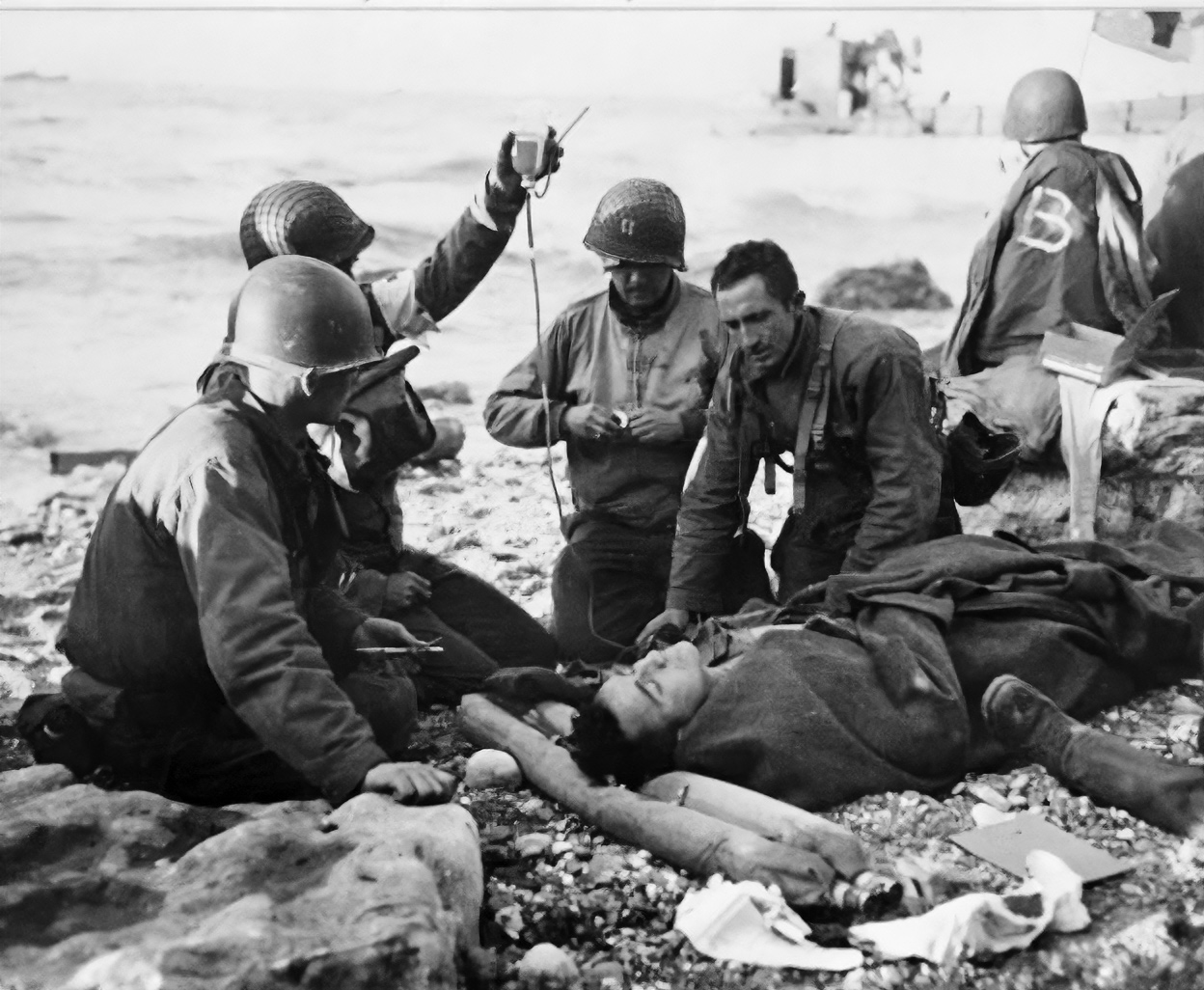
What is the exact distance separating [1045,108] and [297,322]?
2.83 meters

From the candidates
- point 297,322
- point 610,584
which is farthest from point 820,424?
point 297,322

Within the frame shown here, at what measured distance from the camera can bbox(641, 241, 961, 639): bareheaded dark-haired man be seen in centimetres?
425

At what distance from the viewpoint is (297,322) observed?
337cm

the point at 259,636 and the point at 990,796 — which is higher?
the point at 259,636

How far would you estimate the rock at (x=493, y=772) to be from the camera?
3.84 metres

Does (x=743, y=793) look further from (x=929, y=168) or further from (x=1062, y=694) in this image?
(x=929, y=168)

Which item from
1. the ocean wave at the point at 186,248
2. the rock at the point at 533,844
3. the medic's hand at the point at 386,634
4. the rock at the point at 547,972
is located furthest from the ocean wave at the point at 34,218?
the rock at the point at 547,972

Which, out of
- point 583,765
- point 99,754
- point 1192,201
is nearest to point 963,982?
point 583,765

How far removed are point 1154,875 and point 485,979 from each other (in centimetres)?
166

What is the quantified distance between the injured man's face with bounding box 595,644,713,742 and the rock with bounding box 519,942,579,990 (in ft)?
2.64

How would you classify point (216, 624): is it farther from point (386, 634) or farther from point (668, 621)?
point (668, 621)

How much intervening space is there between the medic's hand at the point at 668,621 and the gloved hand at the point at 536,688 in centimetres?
36

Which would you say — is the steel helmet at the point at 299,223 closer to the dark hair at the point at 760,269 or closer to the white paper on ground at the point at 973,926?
the dark hair at the point at 760,269

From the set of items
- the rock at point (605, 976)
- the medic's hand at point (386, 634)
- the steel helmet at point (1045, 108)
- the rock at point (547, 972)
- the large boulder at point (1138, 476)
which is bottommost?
the rock at point (605, 976)
